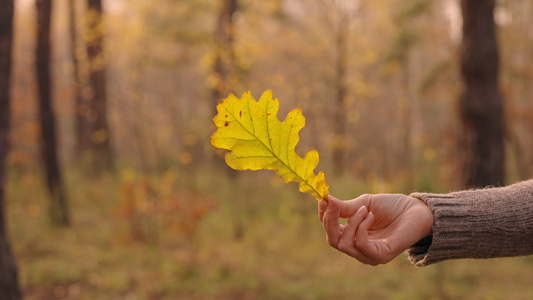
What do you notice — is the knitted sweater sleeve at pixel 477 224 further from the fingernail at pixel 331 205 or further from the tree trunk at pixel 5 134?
the tree trunk at pixel 5 134

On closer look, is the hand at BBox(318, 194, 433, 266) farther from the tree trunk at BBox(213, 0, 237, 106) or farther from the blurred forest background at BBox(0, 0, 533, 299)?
the tree trunk at BBox(213, 0, 237, 106)

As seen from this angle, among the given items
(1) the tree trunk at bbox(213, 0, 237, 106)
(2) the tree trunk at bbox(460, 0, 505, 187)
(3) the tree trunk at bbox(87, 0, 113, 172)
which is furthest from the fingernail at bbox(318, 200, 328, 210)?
(3) the tree trunk at bbox(87, 0, 113, 172)

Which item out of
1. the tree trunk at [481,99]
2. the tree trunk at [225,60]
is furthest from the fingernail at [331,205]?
the tree trunk at [225,60]

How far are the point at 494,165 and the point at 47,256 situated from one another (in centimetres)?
568

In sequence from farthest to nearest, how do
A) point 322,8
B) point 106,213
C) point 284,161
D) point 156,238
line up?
1. point 322,8
2. point 106,213
3. point 156,238
4. point 284,161

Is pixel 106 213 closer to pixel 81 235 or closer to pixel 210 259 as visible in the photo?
pixel 81 235

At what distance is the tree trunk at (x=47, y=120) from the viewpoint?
6383mm

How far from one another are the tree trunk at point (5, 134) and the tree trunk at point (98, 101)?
16.7ft

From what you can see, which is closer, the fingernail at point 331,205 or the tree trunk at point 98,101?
the fingernail at point 331,205

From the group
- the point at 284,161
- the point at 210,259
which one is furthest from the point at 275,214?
the point at 284,161

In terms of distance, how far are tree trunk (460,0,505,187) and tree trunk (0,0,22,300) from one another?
467 centimetres

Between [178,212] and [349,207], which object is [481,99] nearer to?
[178,212]

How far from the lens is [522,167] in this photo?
440 inches

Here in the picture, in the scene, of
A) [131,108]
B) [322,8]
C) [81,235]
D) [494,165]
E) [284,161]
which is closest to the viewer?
[284,161]
